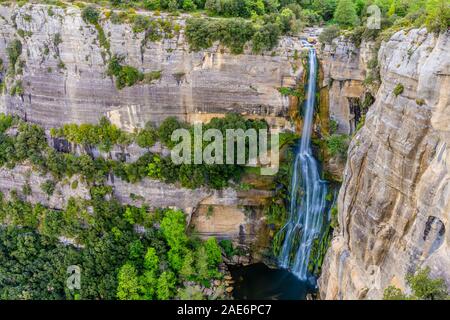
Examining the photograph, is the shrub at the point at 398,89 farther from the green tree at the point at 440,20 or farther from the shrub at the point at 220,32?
the shrub at the point at 220,32

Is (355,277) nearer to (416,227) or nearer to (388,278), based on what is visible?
(388,278)

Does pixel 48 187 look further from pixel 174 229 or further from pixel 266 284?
pixel 266 284

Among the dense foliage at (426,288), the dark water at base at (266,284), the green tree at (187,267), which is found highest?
the dense foliage at (426,288)

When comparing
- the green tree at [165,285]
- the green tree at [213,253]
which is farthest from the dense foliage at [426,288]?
the green tree at [165,285]

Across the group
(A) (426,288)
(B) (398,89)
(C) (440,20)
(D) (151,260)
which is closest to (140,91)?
(D) (151,260)

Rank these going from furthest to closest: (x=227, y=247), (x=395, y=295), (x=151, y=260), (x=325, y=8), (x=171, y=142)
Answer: (x=325, y=8), (x=227, y=247), (x=171, y=142), (x=151, y=260), (x=395, y=295)

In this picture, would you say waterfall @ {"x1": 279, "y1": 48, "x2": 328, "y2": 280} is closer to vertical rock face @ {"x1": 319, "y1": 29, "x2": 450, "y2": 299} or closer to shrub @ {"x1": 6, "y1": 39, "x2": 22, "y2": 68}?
vertical rock face @ {"x1": 319, "y1": 29, "x2": 450, "y2": 299}
